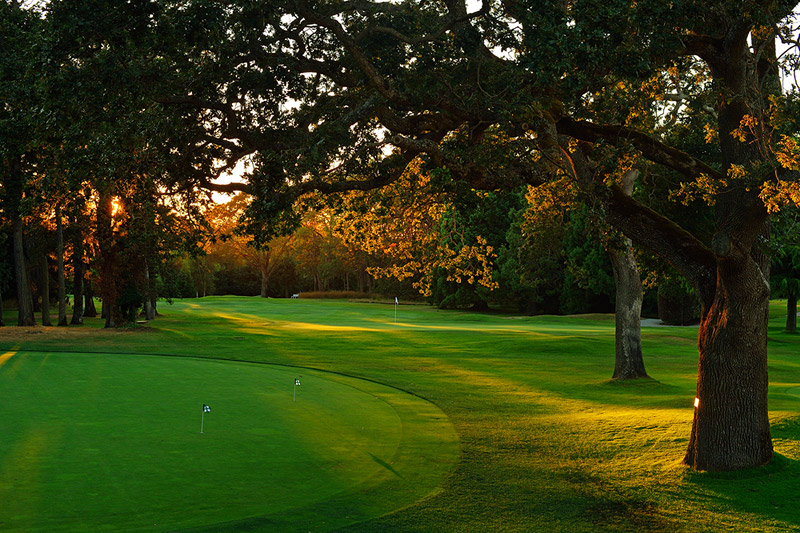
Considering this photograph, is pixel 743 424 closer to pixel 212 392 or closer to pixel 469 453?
pixel 469 453

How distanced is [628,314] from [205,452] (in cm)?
1505

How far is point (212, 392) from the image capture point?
14.4m

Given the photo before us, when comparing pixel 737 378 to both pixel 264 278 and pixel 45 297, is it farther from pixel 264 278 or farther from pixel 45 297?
pixel 264 278

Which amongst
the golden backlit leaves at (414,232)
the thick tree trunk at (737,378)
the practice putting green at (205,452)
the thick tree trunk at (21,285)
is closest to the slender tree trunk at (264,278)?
the thick tree trunk at (21,285)

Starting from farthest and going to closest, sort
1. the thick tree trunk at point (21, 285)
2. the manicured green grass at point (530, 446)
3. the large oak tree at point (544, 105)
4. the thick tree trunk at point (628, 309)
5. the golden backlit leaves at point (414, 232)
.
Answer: the thick tree trunk at point (21, 285) → the thick tree trunk at point (628, 309) → the golden backlit leaves at point (414, 232) → the large oak tree at point (544, 105) → the manicured green grass at point (530, 446)

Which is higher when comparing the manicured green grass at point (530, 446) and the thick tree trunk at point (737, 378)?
the thick tree trunk at point (737, 378)

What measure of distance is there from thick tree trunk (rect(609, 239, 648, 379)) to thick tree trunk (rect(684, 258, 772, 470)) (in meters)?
10.8

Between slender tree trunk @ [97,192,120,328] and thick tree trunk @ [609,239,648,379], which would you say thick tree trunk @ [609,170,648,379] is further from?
slender tree trunk @ [97,192,120,328]

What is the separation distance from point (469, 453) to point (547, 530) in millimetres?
3544

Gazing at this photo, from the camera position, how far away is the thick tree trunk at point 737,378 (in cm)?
991

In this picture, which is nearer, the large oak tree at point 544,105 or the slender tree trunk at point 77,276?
the large oak tree at point 544,105

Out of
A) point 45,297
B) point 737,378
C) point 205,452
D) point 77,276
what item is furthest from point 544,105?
point 77,276

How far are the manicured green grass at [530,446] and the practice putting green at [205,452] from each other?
0.08 meters

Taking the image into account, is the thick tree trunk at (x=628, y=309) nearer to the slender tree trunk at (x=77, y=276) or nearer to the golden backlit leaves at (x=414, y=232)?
the golden backlit leaves at (x=414, y=232)
